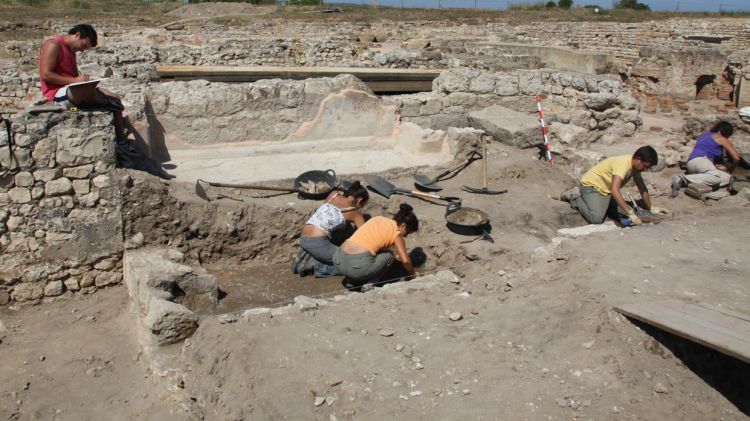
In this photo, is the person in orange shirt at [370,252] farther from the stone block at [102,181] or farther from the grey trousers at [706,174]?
the grey trousers at [706,174]

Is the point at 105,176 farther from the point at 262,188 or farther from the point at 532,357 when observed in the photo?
the point at 532,357

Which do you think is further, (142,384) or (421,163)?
(421,163)

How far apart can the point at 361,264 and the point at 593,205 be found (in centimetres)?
308

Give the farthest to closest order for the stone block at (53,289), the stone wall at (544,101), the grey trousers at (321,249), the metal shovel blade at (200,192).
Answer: the stone wall at (544,101) → the metal shovel blade at (200,192) → the grey trousers at (321,249) → the stone block at (53,289)

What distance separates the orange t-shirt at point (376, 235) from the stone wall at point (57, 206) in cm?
228

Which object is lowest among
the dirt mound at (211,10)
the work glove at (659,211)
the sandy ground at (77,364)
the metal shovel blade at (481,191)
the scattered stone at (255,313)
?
the sandy ground at (77,364)

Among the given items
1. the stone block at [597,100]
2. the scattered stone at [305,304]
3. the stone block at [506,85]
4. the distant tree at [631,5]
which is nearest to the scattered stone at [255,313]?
the scattered stone at [305,304]

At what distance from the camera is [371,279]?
230 inches

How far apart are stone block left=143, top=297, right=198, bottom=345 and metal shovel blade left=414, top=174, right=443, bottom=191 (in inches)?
139

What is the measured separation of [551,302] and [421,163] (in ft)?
11.6

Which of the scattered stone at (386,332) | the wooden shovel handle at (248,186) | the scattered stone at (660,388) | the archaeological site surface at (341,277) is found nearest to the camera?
the scattered stone at (660,388)

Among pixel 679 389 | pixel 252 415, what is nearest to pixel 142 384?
pixel 252 415

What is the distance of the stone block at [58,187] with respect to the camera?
18.3 ft

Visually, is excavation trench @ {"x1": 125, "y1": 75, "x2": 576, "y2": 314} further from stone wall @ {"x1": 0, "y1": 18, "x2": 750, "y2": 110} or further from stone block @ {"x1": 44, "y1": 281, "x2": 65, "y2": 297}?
stone wall @ {"x1": 0, "y1": 18, "x2": 750, "y2": 110}
